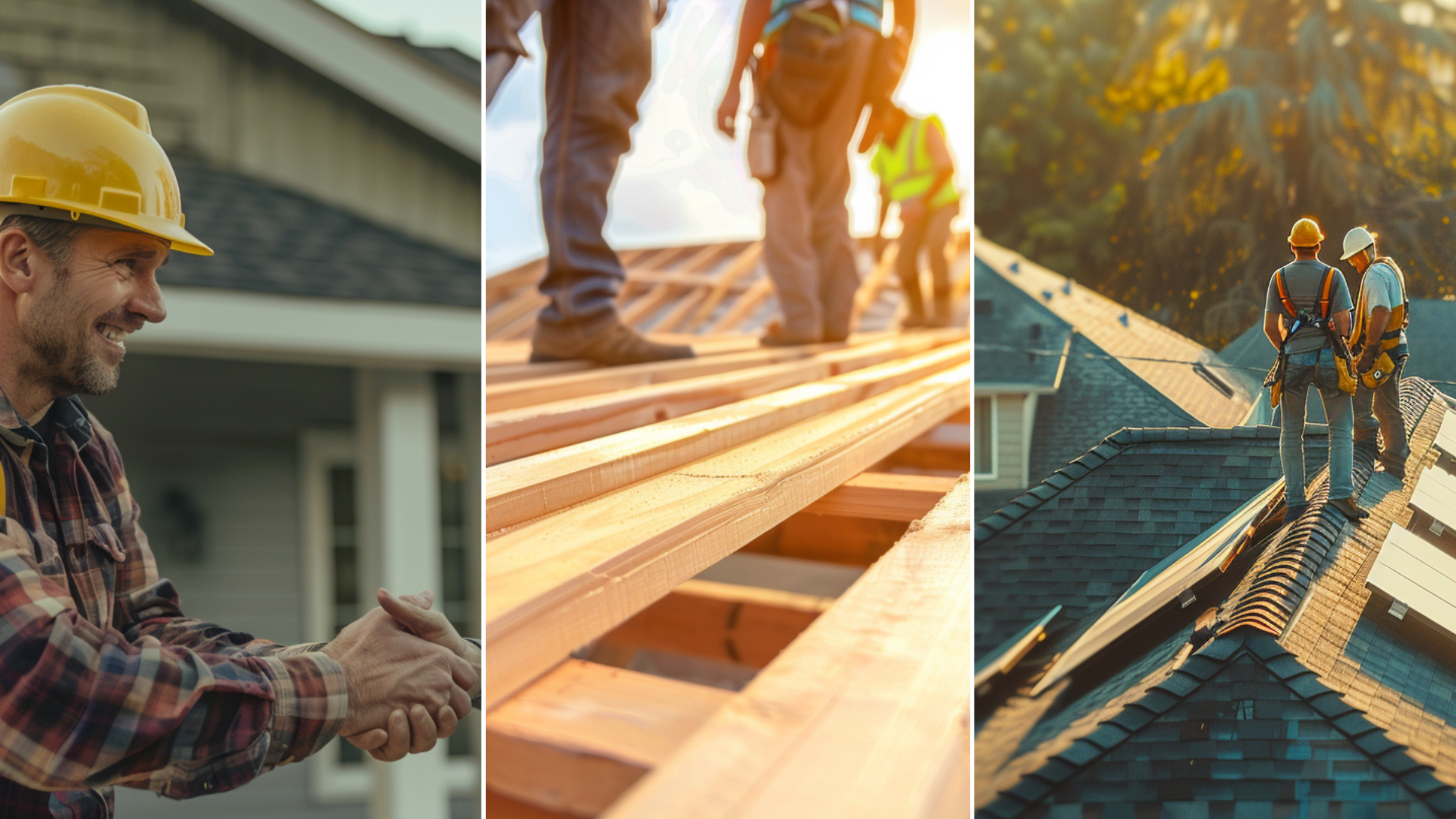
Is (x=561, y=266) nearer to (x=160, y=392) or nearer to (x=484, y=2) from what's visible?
(x=484, y=2)

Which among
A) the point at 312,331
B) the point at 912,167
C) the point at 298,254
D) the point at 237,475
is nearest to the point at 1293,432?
the point at 912,167

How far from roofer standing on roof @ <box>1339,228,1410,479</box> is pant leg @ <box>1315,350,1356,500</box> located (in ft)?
0.07

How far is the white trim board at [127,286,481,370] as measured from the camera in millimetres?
2611

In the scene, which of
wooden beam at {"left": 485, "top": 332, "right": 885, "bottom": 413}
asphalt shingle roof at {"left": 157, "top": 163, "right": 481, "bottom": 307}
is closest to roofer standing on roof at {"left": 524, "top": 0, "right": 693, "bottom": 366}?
wooden beam at {"left": 485, "top": 332, "right": 885, "bottom": 413}

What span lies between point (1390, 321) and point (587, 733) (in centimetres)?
178

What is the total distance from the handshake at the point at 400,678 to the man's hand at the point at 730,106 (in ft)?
6.79

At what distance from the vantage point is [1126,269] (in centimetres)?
181

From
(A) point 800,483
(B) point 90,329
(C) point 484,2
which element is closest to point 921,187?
(C) point 484,2

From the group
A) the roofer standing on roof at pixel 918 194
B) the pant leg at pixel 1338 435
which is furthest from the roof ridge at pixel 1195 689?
the roofer standing on roof at pixel 918 194

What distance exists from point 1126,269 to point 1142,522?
0.52m

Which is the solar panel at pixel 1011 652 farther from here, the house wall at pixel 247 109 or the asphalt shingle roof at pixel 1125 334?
the house wall at pixel 247 109

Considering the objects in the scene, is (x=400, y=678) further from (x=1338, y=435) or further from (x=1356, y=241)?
(x=1356, y=241)

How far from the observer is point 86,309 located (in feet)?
2.96

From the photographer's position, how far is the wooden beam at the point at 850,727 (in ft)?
3.07
